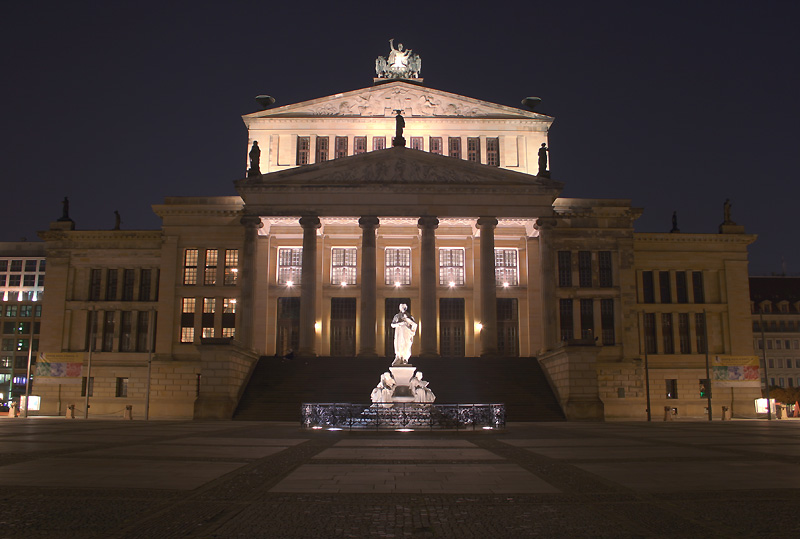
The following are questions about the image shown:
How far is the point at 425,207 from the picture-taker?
53594 mm

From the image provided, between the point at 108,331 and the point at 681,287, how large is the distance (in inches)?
1864

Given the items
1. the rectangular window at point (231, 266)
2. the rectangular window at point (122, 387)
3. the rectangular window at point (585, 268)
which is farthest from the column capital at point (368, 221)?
the rectangular window at point (122, 387)

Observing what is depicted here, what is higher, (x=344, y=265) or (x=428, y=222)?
(x=428, y=222)

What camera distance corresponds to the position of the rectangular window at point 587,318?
5738cm

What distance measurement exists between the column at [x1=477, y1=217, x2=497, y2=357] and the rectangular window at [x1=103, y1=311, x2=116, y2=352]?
30118mm

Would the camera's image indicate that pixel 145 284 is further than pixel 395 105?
No

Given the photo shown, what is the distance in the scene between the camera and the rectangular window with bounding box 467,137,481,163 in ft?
204

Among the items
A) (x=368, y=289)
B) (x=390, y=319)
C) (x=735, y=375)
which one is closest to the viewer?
(x=368, y=289)

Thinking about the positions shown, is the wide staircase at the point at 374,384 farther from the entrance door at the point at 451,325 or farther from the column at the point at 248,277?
the entrance door at the point at 451,325

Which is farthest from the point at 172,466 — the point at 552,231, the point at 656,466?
the point at 552,231

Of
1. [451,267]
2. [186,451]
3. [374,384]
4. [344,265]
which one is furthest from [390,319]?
[186,451]

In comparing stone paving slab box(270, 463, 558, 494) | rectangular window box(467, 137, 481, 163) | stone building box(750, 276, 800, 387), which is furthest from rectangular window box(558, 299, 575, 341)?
stone building box(750, 276, 800, 387)

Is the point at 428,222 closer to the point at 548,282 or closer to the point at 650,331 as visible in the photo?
the point at 548,282

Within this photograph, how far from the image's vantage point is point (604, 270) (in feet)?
190
